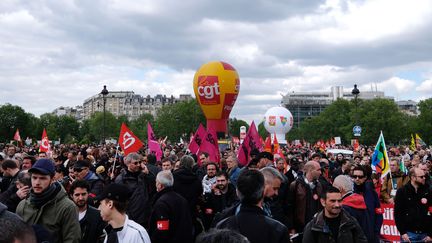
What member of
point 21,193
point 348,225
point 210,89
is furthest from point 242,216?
point 210,89

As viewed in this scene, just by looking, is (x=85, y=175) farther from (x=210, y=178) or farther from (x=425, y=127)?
(x=425, y=127)

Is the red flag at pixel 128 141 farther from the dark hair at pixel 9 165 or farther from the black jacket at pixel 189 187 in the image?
the black jacket at pixel 189 187

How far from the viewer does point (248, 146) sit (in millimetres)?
14648

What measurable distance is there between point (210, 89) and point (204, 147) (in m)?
24.7

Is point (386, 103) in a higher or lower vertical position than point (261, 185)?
higher

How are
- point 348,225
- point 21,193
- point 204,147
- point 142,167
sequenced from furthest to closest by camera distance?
1. point 204,147
2. point 142,167
3. point 21,193
4. point 348,225

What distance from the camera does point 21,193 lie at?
609 centimetres

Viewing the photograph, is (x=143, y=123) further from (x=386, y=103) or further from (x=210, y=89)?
(x=210, y=89)

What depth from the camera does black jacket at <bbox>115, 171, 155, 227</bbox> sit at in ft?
25.8

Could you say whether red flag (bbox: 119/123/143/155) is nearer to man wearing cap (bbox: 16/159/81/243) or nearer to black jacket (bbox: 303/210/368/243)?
man wearing cap (bbox: 16/159/81/243)

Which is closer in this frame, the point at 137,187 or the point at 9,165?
the point at 137,187

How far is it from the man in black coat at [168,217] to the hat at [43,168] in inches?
59.1

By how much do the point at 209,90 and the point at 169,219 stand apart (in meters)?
33.4

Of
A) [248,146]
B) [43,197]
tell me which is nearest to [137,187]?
[43,197]
